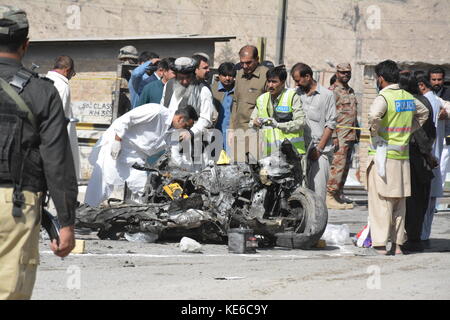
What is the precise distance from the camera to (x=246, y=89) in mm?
12969

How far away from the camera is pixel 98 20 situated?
45781 mm

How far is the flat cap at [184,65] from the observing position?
12461mm

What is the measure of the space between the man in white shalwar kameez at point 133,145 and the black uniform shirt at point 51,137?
6.46 m

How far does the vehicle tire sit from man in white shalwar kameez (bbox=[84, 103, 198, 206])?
79.8 inches

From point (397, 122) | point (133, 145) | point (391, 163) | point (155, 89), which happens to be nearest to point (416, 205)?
point (391, 163)

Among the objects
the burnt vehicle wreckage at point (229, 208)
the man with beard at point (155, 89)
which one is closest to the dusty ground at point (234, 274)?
the burnt vehicle wreckage at point (229, 208)

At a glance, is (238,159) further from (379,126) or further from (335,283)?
(335,283)

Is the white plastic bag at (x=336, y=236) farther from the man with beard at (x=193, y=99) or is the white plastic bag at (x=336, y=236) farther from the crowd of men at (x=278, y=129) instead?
the man with beard at (x=193, y=99)

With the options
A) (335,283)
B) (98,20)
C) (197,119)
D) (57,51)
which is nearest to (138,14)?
(98,20)

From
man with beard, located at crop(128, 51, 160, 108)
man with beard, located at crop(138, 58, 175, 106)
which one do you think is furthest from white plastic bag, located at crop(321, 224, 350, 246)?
man with beard, located at crop(128, 51, 160, 108)

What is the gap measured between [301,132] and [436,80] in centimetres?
205

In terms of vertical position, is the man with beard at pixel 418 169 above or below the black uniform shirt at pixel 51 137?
below

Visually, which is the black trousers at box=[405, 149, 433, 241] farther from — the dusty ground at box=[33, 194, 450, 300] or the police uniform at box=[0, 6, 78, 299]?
the police uniform at box=[0, 6, 78, 299]

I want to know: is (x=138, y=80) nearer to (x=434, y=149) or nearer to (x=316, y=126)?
(x=316, y=126)
